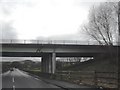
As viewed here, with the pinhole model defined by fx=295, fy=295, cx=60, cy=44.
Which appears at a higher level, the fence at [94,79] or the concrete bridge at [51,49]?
the concrete bridge at [51,49]

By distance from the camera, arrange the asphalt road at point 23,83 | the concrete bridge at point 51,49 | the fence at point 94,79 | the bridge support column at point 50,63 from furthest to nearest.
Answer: the bridge support column at point 50,63, the concrete bridge at point 51,49, the asphalt road at point 23,83, the fence at point 94,79

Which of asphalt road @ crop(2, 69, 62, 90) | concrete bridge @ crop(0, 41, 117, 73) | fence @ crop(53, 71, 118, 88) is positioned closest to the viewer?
fence @ crop(53, 71, 118, 88)

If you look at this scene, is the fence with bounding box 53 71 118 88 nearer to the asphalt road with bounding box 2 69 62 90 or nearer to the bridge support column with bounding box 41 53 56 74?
the asphalt road with bounding box 2 69 62 90

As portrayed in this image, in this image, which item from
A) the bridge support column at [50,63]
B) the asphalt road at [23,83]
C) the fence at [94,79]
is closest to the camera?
the fence at [94,79]

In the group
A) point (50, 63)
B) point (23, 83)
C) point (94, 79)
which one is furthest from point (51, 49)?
point (94, 79)

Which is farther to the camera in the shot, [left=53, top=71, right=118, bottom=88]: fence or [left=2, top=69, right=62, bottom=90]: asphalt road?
[left=2, top=69, right=62, bottom=90]: asphalt road

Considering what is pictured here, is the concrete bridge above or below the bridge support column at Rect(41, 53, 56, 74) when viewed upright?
above

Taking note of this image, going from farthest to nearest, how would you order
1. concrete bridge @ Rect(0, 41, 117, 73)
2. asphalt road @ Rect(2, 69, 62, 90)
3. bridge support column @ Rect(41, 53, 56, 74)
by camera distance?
bridge support column @ Rect(41, 53, 56, 74) < concrete bridge @ Rect(0, 41, 117, 73) < asphalt road @ Rect(2, 69, 62, 90)

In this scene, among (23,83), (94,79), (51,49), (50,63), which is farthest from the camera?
(50,63)

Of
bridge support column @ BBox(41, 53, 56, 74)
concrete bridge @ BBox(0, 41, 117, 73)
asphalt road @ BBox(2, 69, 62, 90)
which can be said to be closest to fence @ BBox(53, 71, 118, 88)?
asphalt road @ BBox(2, 69, 62, 90)

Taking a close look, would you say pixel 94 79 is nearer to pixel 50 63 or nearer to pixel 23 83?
pixel 23 83

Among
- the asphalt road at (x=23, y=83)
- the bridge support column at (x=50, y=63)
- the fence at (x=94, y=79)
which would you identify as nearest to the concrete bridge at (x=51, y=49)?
the bridge support column at (x=50, y=63)

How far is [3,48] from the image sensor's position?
57.9m

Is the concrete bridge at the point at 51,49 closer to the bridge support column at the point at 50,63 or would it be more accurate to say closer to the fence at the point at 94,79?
the bridge support column at the point at 50,63
